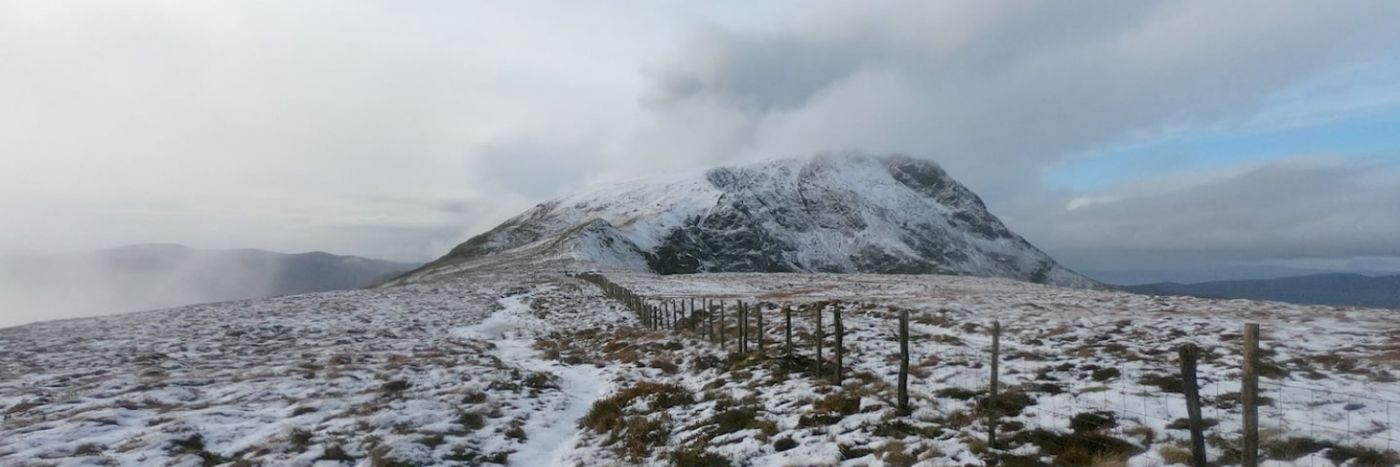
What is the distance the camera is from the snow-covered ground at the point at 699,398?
33.1ft

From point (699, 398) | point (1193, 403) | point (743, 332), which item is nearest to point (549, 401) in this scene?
point (699, 398)

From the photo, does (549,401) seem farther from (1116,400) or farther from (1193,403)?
(1193,403)

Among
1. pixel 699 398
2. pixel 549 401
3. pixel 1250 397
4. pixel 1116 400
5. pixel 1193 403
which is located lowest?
pixel 549 401

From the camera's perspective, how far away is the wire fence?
8.72m

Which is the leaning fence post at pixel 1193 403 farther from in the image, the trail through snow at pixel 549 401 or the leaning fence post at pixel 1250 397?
the trail through snow at pixel 549 401

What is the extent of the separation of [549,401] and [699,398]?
3892 millimetres

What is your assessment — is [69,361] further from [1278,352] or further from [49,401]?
[1278,352]

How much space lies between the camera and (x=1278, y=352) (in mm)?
15438

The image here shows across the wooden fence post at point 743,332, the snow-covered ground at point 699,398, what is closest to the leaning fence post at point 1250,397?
the snow-covered ground at point 699,398

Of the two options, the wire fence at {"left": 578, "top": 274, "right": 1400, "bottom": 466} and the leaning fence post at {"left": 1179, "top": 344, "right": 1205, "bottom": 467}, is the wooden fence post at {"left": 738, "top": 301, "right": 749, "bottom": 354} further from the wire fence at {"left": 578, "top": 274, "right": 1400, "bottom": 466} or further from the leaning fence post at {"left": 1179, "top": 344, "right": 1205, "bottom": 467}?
the leaning fence post at {"left": 1179, "top": 344, "right": 1205, "bottom": 467}

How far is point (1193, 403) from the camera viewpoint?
7.83m

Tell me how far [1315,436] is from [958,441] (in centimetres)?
466

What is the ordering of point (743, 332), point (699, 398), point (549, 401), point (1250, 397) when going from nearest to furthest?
1. point (1250, 397)
2. point (699, 398)
3. point (549, 401)
4. point (743, 332)

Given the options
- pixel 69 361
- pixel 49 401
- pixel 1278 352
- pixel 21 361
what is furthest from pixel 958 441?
pixel 21 361
